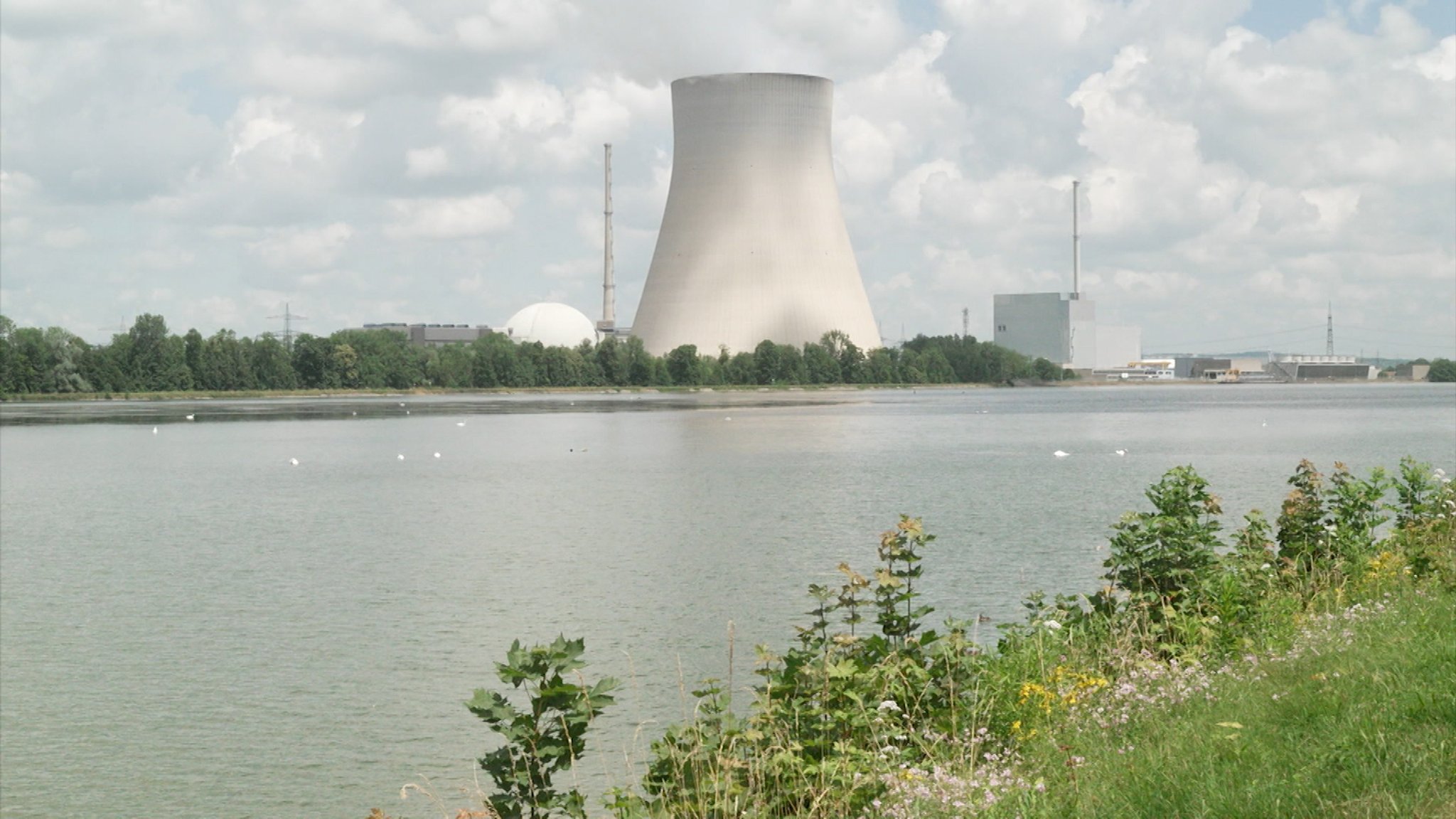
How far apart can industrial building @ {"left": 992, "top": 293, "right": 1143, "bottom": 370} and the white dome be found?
126 feet

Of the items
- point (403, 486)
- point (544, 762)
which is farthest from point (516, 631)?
point (403, 486)

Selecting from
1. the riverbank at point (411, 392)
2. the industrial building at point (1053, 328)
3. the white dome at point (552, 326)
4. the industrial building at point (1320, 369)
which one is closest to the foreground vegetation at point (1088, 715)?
the riverbank at point (411, 392)

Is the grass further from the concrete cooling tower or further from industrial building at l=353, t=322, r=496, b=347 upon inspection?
industrial building at l=353, t=322, r=496, b=347

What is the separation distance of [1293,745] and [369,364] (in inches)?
3393

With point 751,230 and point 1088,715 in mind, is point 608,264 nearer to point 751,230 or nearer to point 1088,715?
point 751,230

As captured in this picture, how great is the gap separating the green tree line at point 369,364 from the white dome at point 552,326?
12.7 metres

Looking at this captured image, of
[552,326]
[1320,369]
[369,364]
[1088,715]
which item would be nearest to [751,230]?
[369,364]

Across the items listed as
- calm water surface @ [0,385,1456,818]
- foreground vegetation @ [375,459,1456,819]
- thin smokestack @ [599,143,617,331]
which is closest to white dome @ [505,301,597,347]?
thin smokestack @ [599,143,617,331]

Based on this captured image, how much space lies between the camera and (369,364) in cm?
8712

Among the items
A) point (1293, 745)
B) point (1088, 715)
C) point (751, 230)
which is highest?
point (751, 230)

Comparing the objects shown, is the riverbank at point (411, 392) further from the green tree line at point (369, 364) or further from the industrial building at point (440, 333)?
the industrial building at point (440, 333)

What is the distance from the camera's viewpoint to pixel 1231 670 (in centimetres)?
562

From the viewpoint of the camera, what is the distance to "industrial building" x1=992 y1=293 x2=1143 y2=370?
128500mm

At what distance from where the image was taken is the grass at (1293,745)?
378cm
